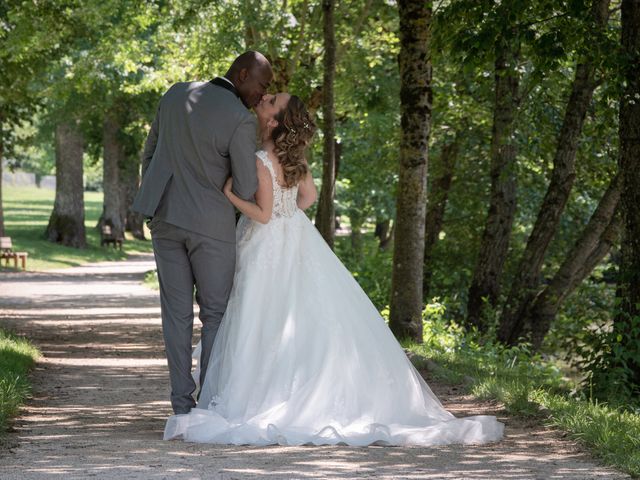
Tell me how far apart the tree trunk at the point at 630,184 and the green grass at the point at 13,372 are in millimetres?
4833

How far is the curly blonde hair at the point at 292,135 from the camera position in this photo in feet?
24.3

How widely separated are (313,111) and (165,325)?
17369 millimetres

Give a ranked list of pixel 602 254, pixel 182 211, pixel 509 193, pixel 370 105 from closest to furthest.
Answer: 1. pixel 182 211
2. pixel 602 254
3. pixel 509 193
4. pixel 370 105

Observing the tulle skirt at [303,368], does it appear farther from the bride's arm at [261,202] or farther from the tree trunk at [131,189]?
the tree trunk at [131,189]

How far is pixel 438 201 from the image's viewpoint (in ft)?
A: 77.3

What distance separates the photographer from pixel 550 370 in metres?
12.7

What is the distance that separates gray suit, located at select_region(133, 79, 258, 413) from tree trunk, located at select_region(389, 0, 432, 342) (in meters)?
5.82

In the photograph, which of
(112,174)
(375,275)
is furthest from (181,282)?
(112,174)

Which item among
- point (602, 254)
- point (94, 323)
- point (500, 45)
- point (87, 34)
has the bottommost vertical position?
point (94, 323)

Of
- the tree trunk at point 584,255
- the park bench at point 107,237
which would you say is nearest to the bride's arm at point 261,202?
the tree trunk at point 584,255

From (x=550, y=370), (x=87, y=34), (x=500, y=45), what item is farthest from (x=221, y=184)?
(x=87, y=34)

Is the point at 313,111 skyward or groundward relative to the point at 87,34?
groundward

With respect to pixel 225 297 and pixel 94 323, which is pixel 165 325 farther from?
pixel 94 323

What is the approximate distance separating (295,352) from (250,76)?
5.87 ft
